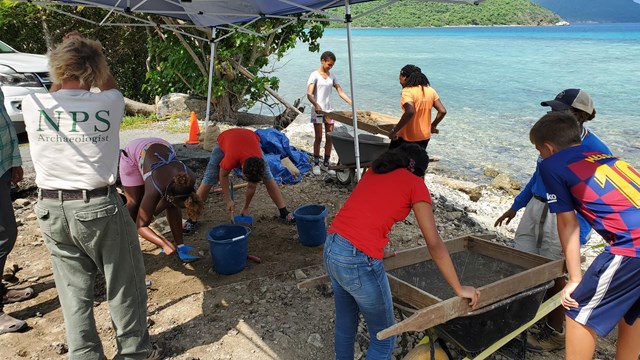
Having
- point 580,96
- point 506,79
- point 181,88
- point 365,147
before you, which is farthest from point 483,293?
point 506,79

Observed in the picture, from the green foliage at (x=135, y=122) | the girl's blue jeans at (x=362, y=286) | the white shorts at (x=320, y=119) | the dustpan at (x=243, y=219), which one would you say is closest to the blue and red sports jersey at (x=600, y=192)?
the girl's blue jeans at (x=362, y=286)

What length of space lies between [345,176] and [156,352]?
398cm

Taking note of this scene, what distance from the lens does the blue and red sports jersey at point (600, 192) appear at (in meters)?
2.18

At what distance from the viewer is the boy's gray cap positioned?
288 centimetres

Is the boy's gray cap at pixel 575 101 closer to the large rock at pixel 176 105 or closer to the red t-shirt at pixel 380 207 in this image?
the red t-shirt at pixel 380 207

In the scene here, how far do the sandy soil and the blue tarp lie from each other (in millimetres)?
1235

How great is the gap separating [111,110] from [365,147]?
12.3 ft

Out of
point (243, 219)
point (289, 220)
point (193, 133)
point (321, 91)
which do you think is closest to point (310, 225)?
point (289, 220)

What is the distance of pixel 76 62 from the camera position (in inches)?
92.6

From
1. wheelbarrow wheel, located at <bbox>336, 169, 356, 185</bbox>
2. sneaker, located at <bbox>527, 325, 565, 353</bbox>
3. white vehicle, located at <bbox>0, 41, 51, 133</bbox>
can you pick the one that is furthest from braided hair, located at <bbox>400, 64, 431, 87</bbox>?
white vehicle, located at <bbox>0, 41, 51, 133</bbox>

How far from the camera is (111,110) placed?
7.97 ft

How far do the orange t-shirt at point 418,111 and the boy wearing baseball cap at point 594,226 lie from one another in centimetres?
281

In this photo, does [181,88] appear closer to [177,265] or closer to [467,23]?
[177,265]

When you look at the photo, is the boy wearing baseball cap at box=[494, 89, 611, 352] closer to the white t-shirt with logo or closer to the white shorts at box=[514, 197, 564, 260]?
the white shorts at box=[514, 197, 564, 260]
